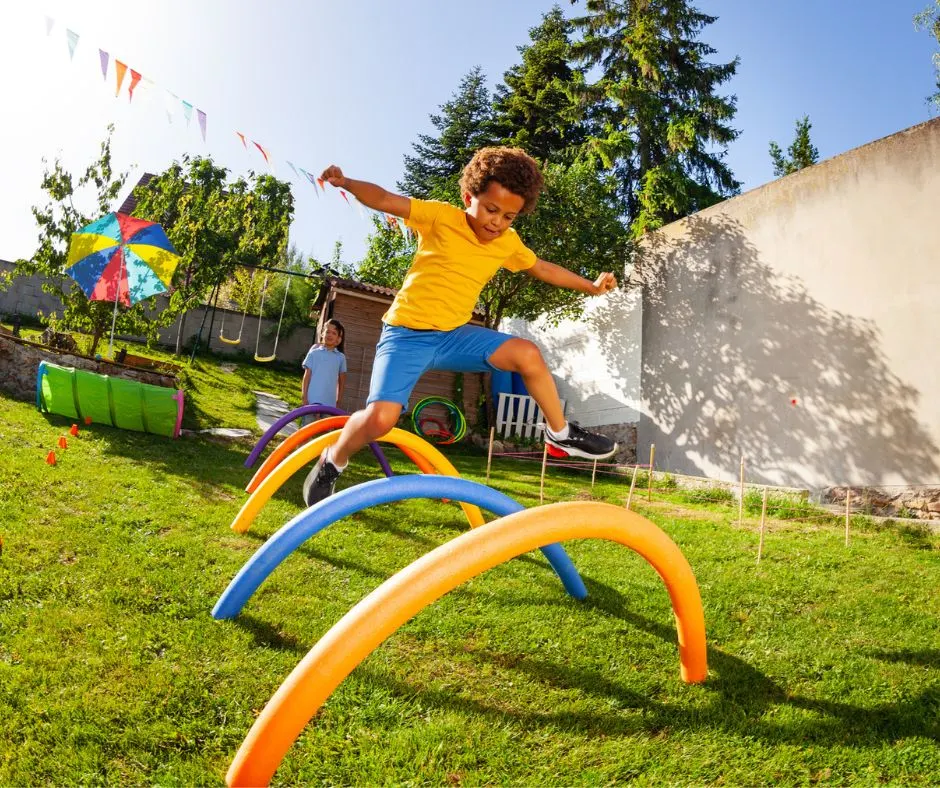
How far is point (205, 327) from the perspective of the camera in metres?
20.5

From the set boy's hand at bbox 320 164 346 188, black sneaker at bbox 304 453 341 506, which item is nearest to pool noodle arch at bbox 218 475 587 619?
black sneaker at bbox 304 453 341 506

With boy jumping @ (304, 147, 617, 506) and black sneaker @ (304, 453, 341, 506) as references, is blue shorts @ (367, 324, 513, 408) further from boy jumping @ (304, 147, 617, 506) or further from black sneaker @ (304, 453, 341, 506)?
black sneaker @ (304, 453, 341, 506)

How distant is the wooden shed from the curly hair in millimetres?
12035

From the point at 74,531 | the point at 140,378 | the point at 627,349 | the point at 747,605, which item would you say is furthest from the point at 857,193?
the point at 140,378

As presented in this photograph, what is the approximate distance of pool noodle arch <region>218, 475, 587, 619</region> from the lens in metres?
2.93

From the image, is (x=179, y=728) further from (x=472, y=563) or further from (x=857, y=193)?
(x=857, y=193)

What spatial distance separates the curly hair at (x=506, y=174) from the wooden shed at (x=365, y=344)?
12.0 meters

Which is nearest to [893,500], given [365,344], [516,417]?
[516,417]

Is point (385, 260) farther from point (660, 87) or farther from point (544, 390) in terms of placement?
point (544, 390)

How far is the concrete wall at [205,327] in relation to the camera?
19.2 m

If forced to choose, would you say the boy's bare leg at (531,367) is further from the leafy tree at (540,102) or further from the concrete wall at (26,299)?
the leafy tree at (540,102)

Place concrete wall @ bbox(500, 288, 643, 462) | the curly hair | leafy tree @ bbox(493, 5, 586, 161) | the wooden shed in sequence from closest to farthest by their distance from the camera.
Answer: the curly hair, concrete wall @ bbox(500, 288, 643, 462), the wooden shed, leafy tree @ bbox(493, 5, 586, 161)

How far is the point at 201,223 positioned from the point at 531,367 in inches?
526

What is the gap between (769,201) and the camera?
10.4 meters
